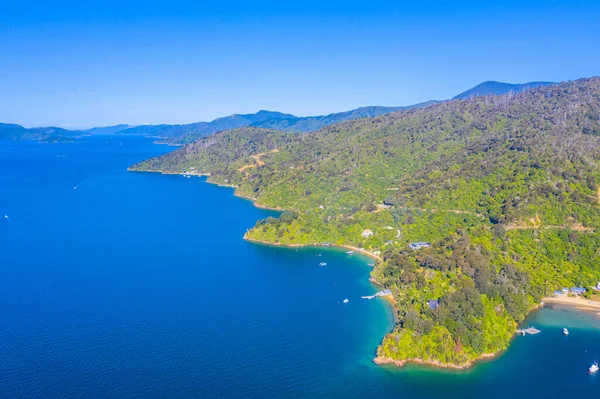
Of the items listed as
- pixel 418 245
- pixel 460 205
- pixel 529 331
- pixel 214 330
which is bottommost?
pixel 529 331

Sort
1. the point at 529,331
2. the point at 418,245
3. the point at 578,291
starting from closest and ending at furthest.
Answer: the point at 529,331, the point at 578,291, the point at 418,245

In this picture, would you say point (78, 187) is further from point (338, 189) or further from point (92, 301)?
point (92, 301)

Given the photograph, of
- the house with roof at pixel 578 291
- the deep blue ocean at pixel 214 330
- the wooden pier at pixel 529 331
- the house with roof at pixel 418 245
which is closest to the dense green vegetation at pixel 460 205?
the house with roof at pixel 578 291

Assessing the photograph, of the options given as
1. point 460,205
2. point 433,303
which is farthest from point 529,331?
point 460,205

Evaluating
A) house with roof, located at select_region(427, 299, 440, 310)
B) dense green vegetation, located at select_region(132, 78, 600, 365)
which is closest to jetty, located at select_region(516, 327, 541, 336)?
dense green vegetation, located at select_region(132, 78, 600, 365)

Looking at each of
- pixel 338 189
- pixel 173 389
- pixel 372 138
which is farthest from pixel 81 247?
pixel 372 138

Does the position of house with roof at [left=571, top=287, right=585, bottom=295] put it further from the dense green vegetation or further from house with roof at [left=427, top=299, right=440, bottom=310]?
house with roof at [left=427, top=299, right=440, bottom=310]

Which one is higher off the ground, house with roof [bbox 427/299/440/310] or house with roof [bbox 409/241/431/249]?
house with roof [bbox 409/241/431/249]

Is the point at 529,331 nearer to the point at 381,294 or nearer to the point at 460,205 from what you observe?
the point at 381,294
